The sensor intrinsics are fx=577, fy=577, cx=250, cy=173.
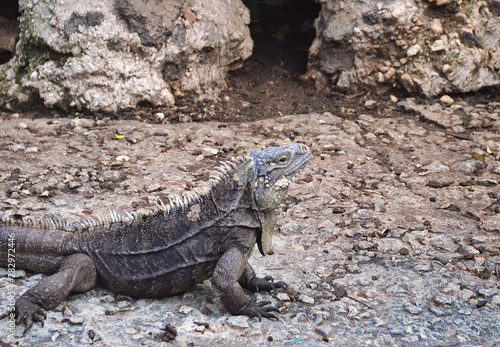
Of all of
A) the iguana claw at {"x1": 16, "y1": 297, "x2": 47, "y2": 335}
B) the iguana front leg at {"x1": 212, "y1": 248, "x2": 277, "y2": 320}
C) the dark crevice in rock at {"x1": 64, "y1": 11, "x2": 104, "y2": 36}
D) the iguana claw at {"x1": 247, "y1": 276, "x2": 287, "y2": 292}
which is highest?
the dark crevice in rock at {"x1": 64, "y1": 11, "x2": 104, "y2": 36}

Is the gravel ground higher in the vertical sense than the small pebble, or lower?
lower

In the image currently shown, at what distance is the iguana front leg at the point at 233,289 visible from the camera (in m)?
4.29

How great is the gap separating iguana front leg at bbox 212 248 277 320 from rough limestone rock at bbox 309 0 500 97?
6025 mm

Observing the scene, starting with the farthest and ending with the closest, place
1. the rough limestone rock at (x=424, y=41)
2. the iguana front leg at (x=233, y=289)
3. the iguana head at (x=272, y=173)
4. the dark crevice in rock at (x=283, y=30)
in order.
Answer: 1. the dark crevice in rock at (x=283, y=30)
2. the rough limestone rock at (x=424, y=41)
3. the iguana head at (x=272, y=173)
4. the iguana front leg at (x=233, y=289)

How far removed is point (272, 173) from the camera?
4.46 meters

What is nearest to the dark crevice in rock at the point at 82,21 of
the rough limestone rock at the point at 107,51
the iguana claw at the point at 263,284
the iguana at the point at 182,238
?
the rough limestone rock at the point at 107,51

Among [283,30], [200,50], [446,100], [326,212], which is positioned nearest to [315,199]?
[326,212]

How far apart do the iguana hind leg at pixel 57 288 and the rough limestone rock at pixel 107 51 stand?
174 inches

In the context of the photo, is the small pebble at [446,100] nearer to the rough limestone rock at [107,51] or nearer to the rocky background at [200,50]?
the rocky background at [200,50]

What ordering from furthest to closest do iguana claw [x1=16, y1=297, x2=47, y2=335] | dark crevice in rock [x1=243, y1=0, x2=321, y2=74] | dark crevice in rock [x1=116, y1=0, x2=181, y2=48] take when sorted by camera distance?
dark crevice in rock [x1=243, y1=0, x2=321, y2=74] < dark crevice in rock [x1=116, y1=0, x2=181, y2=48] < iguana claw [x1=16, y1=297, x2=47, y2=335]

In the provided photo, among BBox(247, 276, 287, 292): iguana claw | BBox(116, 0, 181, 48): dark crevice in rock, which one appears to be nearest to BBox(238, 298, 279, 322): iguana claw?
BBox(247, 276, 287, 292): iguana claw

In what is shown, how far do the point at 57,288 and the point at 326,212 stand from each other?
3110 mm

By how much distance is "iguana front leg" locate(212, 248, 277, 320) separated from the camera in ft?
14.1

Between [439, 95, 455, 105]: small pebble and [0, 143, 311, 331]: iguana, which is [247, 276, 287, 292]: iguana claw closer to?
[0, 143, 311, 331]: iguana
